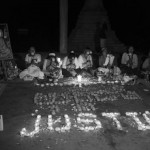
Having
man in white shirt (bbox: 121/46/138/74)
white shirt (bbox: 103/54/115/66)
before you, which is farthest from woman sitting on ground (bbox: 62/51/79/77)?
man in white shirt (bbox: 121/46/138/74)

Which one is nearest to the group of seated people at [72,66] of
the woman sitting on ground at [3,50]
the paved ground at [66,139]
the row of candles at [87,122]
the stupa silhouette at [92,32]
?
the woman sitting on ground at [3,50]

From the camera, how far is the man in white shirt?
10.9 metres

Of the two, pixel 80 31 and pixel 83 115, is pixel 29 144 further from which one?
pixel 80 31

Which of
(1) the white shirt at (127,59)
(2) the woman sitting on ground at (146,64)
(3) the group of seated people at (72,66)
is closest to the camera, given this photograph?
(3) the group of seated people at (72,66)

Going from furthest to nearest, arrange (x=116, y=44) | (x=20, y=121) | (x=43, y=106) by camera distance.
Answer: (x=116, y=44) → (x=43, y=106) → (x=20, y=121)

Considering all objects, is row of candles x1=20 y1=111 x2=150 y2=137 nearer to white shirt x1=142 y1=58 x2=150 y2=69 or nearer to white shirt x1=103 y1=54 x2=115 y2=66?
white shirt x1=142 y1=58 x2=150 y2=69

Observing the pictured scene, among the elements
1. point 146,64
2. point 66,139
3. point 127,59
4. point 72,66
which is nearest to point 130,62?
point 127,59

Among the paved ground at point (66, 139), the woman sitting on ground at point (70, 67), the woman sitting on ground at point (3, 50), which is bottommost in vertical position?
the paved ground at point (66, 139)

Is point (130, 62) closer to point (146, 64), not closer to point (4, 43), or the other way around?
point (146, 64)

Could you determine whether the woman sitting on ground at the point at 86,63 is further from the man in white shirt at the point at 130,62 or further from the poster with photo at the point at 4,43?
the poster with photo at the point at 4,43

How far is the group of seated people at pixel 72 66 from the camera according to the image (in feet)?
33.4

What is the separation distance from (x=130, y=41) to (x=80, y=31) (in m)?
7.08

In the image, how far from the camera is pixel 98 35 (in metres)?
15.6

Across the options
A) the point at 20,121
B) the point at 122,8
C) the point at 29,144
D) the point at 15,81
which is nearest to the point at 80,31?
the point at 15,81
